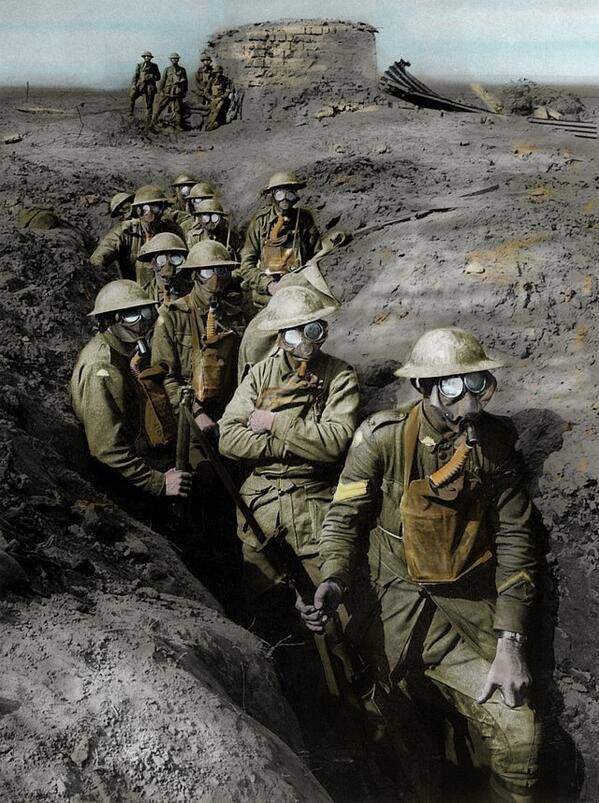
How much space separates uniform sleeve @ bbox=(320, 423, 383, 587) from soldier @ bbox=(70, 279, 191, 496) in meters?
1.33

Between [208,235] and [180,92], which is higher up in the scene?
[180,92]

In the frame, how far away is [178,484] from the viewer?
16.7 ft

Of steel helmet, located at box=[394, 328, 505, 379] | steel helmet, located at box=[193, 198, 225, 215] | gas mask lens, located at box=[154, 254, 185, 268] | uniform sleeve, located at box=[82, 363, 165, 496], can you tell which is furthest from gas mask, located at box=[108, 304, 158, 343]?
steel helmet, located at box=[193, 198, 225, 215]

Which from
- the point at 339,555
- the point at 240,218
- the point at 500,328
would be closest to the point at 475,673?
the point at 339,555

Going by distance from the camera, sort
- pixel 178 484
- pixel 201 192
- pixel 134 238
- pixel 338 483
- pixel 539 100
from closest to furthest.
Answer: pixel 338 483, pixel 178 484, pixel 134 238, pixel 201 192, pixel 539 100

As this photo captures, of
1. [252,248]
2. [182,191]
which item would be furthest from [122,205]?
[252,248]

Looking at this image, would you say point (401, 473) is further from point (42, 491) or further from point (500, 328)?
point (500, 328)

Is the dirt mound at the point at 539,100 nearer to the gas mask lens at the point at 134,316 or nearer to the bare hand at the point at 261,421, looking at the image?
the gas mask lens at the point at 134,316

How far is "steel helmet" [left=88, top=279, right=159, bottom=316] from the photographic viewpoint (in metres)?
5.10

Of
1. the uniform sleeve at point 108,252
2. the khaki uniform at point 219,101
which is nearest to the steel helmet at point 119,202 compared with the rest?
the uniform sleeve at point 108,252

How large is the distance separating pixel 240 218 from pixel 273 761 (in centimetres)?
961

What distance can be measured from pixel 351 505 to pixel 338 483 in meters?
0.31

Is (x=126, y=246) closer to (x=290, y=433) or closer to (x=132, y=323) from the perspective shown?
(x=132, y=323)

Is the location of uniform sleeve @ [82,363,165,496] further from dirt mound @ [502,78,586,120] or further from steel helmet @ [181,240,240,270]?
dirt mound @ [502,78,586,120]
